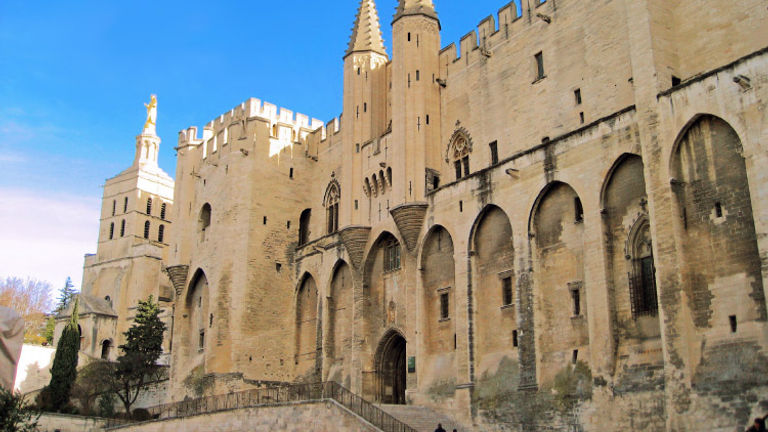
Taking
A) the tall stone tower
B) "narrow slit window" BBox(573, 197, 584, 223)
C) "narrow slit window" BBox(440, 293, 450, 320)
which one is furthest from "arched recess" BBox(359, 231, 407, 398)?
the tall stone tower

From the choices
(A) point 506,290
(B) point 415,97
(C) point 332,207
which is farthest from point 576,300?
(C) point 332,207

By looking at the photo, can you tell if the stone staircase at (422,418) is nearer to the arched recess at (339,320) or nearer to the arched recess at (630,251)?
the arched recess at (339,320)

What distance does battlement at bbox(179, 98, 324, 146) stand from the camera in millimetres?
38875

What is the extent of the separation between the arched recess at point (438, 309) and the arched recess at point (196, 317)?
12.6 meters

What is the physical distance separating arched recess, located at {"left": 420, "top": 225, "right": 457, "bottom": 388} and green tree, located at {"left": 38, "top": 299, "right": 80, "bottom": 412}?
20535 millimetres

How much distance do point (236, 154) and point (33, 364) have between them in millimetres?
19886

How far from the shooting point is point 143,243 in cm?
6234

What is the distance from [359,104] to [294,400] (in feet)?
43.7

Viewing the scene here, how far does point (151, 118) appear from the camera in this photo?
2876 inches

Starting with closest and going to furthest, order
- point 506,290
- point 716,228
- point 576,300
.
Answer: point 716,228 < point 576,300 < point 506,290

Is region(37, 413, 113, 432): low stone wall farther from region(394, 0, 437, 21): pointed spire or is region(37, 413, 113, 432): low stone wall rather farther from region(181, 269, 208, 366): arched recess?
region(394, 0, 437, 21): pointed spire

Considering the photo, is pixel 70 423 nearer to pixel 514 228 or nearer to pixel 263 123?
pixel 263 123

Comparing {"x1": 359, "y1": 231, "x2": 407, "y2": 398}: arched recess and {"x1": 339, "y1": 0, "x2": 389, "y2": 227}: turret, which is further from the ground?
{"x1": 339, "y1": 0, "x2": 389, "y2": 227}: turret

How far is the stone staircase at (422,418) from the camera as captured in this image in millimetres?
25266
